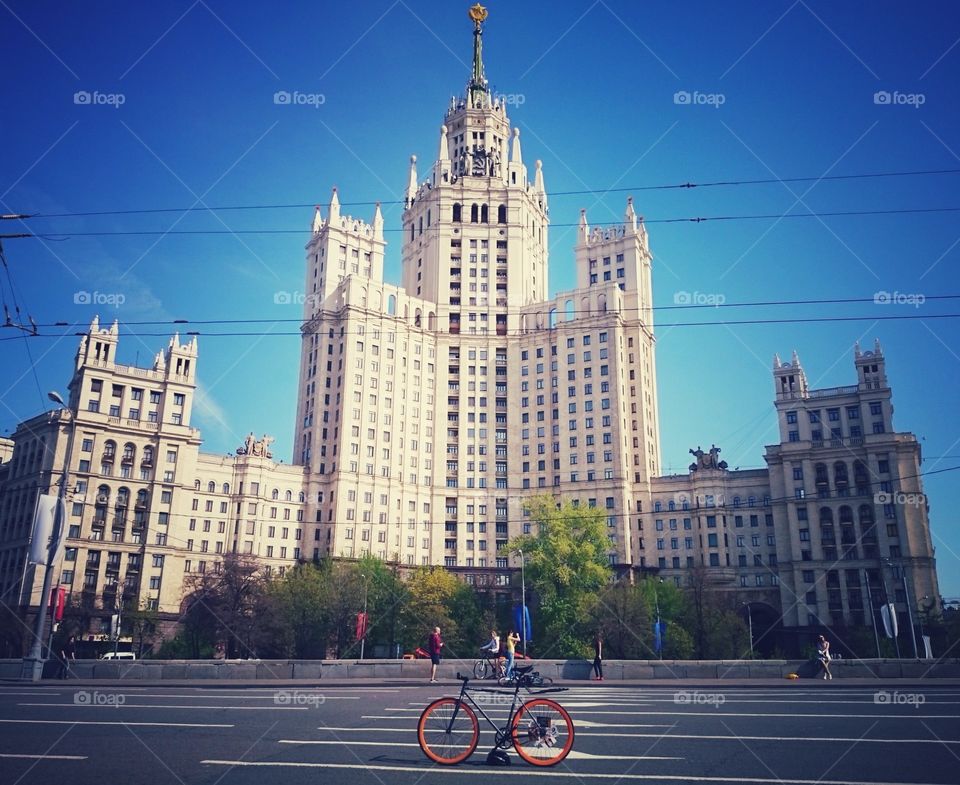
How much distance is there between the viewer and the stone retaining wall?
30078 mm

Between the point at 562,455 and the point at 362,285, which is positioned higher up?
the point at 362,285

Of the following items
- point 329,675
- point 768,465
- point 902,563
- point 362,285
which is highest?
point 362,285

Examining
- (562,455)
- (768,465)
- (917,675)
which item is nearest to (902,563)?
(768,465)

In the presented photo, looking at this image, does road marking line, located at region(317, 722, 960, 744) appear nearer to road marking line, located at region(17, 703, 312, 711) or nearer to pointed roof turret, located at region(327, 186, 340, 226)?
road marking line, located at region(17, 703, 312, 711)

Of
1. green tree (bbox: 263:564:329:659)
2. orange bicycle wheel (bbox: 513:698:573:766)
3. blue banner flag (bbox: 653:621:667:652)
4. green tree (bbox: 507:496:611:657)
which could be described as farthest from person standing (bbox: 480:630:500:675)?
green tree (bbox: 263:564:329:659)

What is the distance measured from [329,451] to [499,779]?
111 meters

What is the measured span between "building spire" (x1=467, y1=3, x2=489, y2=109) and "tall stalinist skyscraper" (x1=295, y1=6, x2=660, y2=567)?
21484mm

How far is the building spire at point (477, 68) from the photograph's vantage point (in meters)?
153

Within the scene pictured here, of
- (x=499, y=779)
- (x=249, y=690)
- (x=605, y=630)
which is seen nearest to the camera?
(x=499, y=779)

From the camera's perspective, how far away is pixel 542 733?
10.9m

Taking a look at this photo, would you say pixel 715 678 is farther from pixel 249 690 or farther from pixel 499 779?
pixel 499 779

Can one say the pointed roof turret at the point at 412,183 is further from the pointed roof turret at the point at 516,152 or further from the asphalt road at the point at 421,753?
the asphalt road at the point at 421,753

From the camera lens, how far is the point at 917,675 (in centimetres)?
2912

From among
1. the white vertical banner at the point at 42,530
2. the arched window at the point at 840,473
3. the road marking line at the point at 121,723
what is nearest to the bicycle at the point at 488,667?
the road marking line at the point at 121,723
